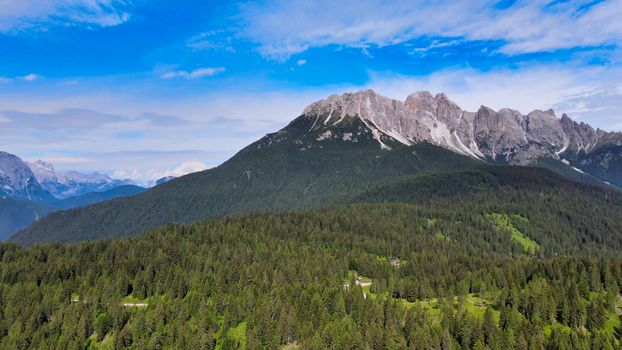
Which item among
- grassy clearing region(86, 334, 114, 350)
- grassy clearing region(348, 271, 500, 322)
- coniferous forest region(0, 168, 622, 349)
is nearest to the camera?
coniferous forest region(0, 168, 622, 349)

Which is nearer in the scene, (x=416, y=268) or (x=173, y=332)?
(x=173, y=332)

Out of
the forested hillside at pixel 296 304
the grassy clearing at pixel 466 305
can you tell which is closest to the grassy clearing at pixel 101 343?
the forested hillside at pixel 296 304

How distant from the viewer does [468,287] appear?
6412 inches

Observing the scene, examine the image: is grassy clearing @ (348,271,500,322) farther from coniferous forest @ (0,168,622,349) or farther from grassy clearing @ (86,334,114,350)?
grassy clearing @ (86,334,114,350)

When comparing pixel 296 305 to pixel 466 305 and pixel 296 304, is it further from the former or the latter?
pixel 466 305

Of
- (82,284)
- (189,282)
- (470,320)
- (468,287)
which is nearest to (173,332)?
(189,282)

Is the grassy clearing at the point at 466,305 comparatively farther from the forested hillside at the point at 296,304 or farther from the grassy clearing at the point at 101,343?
the grassy clearing at the point at 101,343

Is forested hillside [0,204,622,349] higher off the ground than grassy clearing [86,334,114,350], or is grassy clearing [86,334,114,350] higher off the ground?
forested hillside [0,204,622,349]

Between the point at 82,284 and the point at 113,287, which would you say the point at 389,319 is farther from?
the point at 82,284

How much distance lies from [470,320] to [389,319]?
73.1ft

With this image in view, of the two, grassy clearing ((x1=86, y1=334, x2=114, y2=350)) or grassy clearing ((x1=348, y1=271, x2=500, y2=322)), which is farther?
grassy clearing ((x1=348, y1=271, x2=500, y2=322))

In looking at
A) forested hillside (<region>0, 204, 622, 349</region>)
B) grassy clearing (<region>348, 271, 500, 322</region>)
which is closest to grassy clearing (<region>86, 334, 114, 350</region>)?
forested hillside (<region>0, 204, 622, 349</region>)

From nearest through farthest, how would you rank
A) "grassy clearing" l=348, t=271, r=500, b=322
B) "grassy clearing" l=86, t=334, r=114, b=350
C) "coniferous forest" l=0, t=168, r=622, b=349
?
"coniferous forest" l=0, t=168, r=622, b=349 → "grassy clearing" l=86, t=334, r=114, b=350 → "grassy clearing" l=348, t=271, r=500, b=322

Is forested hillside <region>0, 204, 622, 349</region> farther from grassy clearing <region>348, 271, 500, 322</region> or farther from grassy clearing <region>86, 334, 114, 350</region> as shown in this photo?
grassy clearing <region>348, 271, 500, 322</region>
